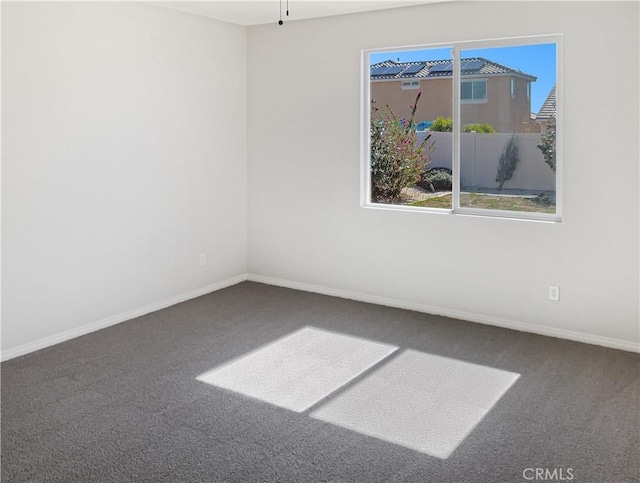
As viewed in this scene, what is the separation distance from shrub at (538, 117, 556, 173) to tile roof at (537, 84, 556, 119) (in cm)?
4

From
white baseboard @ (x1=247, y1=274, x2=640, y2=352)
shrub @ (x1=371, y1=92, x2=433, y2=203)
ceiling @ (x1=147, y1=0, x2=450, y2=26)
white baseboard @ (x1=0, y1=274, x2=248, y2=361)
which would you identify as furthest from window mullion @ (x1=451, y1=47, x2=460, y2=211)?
Answer: white baseboard @ (x1=0, y1=274, x2=248, y2=361)

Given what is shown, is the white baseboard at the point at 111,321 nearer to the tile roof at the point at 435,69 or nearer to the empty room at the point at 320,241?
the empty room at the point at 320,241

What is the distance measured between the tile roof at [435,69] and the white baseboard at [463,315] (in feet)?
6.00

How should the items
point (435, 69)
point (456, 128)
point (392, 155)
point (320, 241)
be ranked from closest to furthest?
point (456, 128), point (435, 69), point (392, 155), point (320, 241)

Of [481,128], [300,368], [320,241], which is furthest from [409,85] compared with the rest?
[300,368]

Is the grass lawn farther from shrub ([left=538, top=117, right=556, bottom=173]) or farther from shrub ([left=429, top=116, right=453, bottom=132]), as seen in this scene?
shrub ([left=429, top=116, right=453, bottom=132])

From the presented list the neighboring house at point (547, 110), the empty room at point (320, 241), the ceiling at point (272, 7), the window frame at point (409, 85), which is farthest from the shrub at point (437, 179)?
the ceiling at point (272, 7)

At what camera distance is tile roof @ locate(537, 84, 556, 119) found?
171 inches

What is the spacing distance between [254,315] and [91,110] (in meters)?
1.99

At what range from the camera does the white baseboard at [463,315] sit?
13.9 ft

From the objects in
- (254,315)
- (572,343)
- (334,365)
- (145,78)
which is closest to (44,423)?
(334,365)

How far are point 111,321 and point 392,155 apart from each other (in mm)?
2693

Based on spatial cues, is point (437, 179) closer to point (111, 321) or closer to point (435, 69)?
point (435, 69)

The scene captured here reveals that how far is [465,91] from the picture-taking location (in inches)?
189
